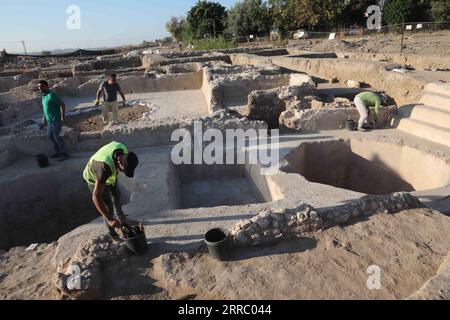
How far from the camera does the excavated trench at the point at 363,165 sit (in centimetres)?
664

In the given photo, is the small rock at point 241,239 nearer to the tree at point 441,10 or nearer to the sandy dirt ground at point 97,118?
the sandy dirt ground at point 97,118

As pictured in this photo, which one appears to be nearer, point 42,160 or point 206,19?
point 42,160

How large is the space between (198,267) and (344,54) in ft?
56.9

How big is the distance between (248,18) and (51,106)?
39402mm

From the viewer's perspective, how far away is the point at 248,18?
41594 millimetres

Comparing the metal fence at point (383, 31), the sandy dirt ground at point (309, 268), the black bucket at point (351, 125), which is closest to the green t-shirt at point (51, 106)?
the sandy dirt ground at point (309, 268)

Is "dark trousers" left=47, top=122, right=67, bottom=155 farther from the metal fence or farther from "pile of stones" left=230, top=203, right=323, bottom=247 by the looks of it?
the metal fence

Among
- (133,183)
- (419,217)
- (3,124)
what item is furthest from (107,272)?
(3,124)

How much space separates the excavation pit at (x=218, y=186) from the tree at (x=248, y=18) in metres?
38.4

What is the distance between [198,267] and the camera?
11.2 ft

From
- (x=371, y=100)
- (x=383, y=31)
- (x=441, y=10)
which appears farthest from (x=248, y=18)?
(x=371, y=100)

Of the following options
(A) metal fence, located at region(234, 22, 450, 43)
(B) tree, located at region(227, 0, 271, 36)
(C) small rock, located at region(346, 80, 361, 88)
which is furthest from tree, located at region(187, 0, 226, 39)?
(C) small rock, located at region(346, 80, 361, 88)

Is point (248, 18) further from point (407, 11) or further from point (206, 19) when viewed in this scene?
point (407, 11)
